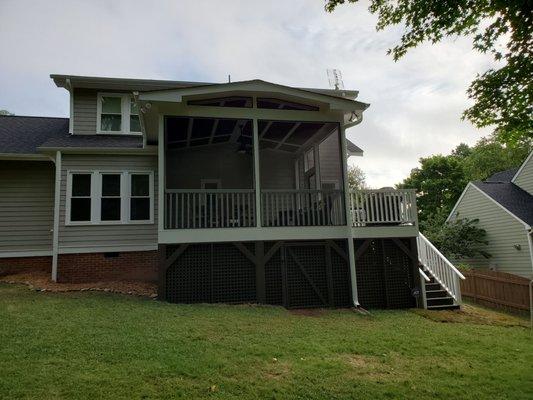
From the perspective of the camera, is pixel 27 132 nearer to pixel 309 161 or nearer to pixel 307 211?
pixel 309 161

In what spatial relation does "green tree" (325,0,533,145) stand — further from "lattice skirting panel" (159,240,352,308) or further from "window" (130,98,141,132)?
"window" (130,98,141,132)

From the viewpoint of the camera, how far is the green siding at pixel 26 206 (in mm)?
11484

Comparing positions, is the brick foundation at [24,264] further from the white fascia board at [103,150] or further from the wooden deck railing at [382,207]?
the wooden deck railing at [382,207]

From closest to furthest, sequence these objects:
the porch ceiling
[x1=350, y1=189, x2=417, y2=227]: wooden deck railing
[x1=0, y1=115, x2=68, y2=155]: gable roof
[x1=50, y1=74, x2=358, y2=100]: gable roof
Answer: [x1=350, y1=189, x2=417, y2=227]: wooden deck railing → the porch ceiling → [x1=0, y1=115, x2=68, y2=155]: gable roof → [x1=50, y1=74, x2=358, y2=100]: gable roof

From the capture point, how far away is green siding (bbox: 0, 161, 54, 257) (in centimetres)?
1148

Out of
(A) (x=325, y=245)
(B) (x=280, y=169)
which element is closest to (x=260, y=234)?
(A) (x=325, y=245)

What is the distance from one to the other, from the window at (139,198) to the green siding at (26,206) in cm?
258

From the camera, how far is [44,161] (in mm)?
11797

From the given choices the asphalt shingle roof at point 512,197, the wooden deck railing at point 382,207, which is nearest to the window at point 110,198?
the wooden deck railing at point 382,207

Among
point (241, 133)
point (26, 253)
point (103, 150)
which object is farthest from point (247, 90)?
point (26, 253)

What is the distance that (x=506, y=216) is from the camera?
17500 millimetres

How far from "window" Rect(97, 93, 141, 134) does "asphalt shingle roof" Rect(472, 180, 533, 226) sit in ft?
54.0

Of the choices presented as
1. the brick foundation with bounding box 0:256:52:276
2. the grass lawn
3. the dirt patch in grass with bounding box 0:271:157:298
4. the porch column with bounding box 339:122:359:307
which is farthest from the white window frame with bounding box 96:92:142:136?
the porch column with bounding box 339:122:359:307

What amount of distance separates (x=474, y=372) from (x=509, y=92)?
524cm
